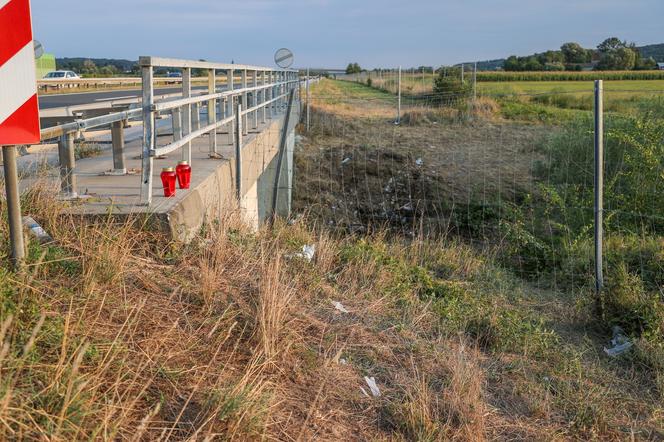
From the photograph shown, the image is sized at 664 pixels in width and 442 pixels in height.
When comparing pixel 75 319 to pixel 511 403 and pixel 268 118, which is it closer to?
pixel 511 403

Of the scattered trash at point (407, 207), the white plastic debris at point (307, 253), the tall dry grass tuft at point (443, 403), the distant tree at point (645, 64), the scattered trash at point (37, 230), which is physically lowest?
the scattered trash at point (407, 207)

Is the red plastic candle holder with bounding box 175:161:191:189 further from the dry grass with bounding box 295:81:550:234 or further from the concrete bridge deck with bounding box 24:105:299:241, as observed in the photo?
the dry grass with bounding box 295:81:550:234

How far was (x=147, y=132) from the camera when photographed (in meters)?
5.68

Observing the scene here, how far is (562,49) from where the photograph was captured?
90875 mm

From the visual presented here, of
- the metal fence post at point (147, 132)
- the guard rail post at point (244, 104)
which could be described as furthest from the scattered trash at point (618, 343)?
the guard rail post at point (244, 104)

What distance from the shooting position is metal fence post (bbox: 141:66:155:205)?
5.61m

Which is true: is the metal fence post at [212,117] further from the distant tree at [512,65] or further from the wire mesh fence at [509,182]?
the distant tree at [512,65]

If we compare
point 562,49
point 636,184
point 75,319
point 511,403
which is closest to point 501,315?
point 511,403

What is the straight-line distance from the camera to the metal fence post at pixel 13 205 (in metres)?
3.71

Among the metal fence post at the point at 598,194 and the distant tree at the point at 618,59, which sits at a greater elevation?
the distant tree at the point at 618,59

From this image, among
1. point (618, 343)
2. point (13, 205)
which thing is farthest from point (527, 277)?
point (13, 205)

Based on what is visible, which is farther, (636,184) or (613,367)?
(636,184)

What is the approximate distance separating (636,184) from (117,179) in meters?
7.47

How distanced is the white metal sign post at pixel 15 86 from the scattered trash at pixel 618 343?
467cm
